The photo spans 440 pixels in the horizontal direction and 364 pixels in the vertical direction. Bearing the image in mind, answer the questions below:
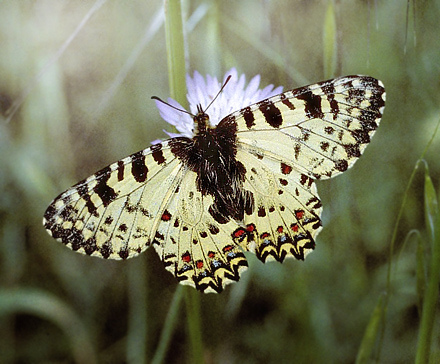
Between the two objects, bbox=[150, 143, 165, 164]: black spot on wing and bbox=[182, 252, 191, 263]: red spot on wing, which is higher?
bbox=[150, 143, 165, 164]: black spot on wing

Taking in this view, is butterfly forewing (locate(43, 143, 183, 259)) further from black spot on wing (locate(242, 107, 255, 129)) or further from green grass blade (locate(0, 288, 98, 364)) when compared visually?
green grass blade (locate(0, 288, 98, 364))

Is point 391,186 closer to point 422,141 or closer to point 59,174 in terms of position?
point 422,141

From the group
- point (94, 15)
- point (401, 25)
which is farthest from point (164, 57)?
point (401, 25)

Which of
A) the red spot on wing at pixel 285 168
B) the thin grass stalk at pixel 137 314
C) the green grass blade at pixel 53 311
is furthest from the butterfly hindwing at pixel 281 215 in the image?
the green grass blade at pixel 53 311

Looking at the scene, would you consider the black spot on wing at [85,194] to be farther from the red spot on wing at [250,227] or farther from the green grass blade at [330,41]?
the green grass blade at [330,41]

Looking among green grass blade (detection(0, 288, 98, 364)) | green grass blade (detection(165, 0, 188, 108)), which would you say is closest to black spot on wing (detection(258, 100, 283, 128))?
green grass blade (detection(165, 0, 188, 108))

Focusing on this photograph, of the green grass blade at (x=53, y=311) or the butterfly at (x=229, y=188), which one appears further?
the green grass blade at (x=53, y=311)
